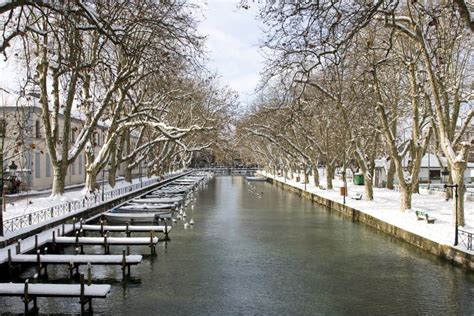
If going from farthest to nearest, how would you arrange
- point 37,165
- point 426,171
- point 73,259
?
1. point 426,171
2. point 37,165
3. point 73,259

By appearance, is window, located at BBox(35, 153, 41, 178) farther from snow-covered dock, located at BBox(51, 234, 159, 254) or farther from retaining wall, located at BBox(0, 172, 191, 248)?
snow-covered dock, located at BBox(51, 234, 159, 254)

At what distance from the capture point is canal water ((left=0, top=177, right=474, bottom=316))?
13.0 meters

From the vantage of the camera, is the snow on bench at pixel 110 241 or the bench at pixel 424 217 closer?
the snow on bench at pixel 110 241

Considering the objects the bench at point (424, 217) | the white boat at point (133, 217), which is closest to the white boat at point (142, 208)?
the white boat at point (133, 217)

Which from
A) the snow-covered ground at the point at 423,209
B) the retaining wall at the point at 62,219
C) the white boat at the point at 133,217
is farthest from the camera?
the white boat at the point at 133,217

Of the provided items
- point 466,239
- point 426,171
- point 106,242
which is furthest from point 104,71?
point 426,171

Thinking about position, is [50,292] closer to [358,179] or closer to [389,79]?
[389,79]

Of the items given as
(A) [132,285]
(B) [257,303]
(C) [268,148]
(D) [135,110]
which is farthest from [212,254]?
(C) [268,148]

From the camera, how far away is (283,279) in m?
15.9

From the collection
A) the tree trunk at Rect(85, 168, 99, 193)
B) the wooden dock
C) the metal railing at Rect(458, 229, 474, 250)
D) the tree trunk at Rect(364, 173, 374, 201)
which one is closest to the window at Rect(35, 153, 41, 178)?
the tree trunk at Rect(85, 168, 99, 193)

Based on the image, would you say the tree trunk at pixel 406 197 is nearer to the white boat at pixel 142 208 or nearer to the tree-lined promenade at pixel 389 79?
the tree-lined promenade at pixel 389 79

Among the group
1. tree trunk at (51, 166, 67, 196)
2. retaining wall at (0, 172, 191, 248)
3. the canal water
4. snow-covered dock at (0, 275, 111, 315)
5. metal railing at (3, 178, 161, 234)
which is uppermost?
tree trunk at (51, 166, 67, 196)

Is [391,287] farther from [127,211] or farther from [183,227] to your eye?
[127,211]

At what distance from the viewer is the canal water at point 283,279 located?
12977mm
